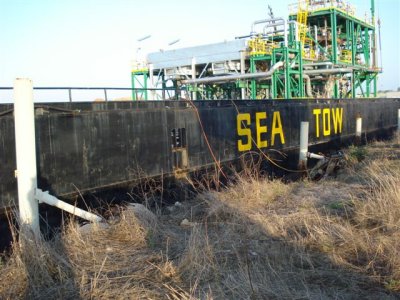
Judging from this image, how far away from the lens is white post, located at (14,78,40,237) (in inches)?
241

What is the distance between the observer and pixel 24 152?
614cm

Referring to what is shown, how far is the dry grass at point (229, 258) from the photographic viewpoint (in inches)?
167

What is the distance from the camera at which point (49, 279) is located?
4590 millimetres

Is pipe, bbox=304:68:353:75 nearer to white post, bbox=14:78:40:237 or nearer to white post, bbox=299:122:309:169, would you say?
white post, bbox=299:122:309:169

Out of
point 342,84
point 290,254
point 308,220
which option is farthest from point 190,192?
point 342,84

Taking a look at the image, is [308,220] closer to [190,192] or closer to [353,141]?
[190,192]

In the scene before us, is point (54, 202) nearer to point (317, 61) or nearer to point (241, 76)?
point (241, 76)

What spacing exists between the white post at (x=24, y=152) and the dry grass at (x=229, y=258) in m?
0.66

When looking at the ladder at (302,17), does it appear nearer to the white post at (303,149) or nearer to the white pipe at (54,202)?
the white post at (303,149)

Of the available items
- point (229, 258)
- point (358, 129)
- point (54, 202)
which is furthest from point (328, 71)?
point (229, 258)

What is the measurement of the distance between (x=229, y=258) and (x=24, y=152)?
10.3ft

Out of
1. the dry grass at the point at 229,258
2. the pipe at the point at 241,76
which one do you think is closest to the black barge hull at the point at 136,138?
the dry grass at the point at 229,258

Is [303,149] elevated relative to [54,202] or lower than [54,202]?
elevated

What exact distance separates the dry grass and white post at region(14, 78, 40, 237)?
26.0 inches
